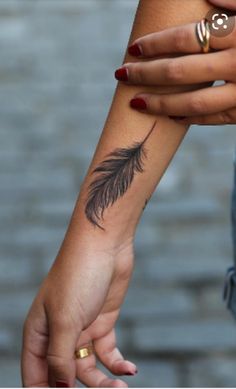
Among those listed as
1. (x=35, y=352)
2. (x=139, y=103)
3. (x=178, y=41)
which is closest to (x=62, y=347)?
(x=35, y=352)

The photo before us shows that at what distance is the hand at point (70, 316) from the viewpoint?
1.70m

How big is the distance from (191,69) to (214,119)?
0.45 feet

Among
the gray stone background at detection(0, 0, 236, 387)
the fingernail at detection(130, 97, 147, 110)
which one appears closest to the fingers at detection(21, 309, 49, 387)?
the fingernail at detection(130, 97, 147, 110)

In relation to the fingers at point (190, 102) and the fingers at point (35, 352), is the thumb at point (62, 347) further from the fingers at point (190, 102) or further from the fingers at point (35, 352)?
the fingers at point (190, 102)

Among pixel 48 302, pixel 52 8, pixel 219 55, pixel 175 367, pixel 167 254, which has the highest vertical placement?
pixel 52 8

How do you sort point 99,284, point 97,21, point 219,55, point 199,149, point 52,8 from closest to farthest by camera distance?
point 219,55 < point 99,284 < point 199,149 < point 97,21 < point 52,8

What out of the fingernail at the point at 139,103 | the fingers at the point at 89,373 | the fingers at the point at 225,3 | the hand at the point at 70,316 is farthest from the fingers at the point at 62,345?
the fingers at the point at 225,3

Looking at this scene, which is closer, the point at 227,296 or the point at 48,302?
the point at 48,302

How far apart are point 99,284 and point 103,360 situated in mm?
225

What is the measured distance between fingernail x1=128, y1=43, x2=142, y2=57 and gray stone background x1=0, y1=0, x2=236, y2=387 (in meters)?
1.56

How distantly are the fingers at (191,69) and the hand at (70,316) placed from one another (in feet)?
1.08

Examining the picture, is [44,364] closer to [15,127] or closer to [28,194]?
[28,194]

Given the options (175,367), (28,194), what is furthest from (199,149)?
(175,367)

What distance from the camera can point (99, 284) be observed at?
1.74 meters
